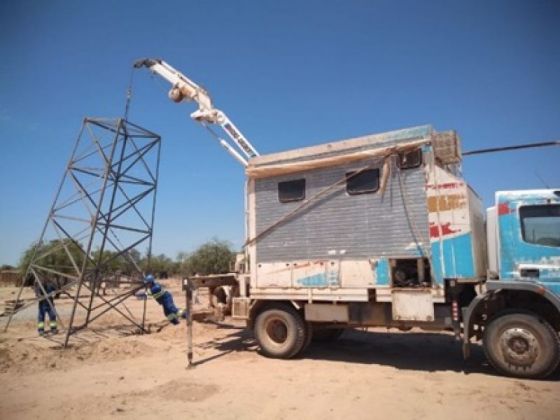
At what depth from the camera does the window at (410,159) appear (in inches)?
336

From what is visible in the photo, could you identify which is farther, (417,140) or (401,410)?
(417,140)

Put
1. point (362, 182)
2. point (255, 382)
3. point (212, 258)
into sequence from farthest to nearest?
point (212, 258)
point (362, 182)
point (255, 382)

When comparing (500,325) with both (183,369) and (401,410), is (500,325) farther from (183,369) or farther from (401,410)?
(183,369)

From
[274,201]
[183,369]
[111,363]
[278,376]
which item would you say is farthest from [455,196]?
[111,363]

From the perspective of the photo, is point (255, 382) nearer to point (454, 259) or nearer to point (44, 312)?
point (454, 259)

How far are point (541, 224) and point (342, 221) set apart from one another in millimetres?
3572

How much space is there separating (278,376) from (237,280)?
3.22m

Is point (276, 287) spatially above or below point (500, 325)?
above

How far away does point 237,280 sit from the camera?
10.8 meters

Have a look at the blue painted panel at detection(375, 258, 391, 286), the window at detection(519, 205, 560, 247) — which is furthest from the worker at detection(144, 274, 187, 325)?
the window at detection(519, 205, 560, 247)

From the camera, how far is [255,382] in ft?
25.2

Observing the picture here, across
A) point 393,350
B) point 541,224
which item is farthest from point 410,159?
point 393,350

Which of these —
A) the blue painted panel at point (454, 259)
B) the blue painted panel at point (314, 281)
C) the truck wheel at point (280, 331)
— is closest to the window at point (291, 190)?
the blue painted panel at point (314, 281)

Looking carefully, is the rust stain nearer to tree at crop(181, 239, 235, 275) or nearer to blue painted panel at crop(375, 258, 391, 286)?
blue painted panel at crop(375, 258, 391, 286)
